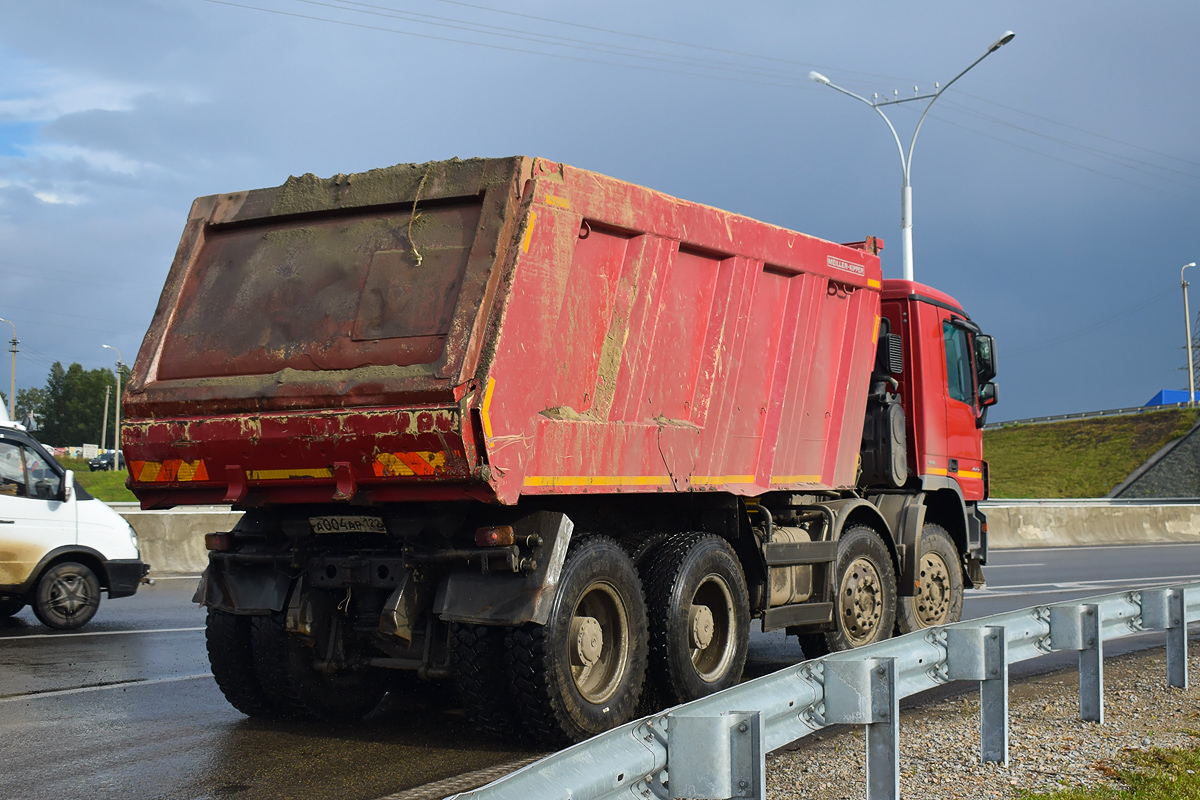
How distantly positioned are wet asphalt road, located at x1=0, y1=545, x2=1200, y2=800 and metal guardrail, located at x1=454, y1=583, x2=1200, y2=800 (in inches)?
77.3

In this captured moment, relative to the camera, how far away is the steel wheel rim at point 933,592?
399 inches

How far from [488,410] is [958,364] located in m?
6.66

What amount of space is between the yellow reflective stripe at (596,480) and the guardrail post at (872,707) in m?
1.86

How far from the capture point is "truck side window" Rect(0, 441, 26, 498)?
11359 millimetres

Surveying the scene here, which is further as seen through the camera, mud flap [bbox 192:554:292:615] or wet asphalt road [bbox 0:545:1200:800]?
mud flap [bbox 192:554:292:615]

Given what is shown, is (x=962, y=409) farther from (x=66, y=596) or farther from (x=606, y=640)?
(x=66, y=596)

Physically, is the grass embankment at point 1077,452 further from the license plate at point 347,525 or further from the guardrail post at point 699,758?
the guardrail post at point 699,758

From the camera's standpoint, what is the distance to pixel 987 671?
18.2 ft

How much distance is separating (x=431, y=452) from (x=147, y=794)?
1.94 meters

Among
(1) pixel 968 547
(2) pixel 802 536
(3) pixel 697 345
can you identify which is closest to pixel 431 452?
(3) pixel 697 345

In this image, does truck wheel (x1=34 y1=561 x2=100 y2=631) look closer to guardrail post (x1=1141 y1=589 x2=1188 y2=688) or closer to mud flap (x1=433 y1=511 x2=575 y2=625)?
mud flap (x1=433 y1=511 x2=575 y2=625)

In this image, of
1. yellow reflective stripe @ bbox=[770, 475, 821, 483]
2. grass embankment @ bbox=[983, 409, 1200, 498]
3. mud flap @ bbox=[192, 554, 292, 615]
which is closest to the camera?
mud flap @ bbox=[192, 554, 292, 615]

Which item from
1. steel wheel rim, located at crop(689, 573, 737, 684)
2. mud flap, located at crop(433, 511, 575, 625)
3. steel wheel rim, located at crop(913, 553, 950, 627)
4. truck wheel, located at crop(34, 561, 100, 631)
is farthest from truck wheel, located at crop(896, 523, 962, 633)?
truck wheel, located at crop(34, 561, 100, 631)

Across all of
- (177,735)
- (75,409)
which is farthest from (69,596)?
(75,409)
